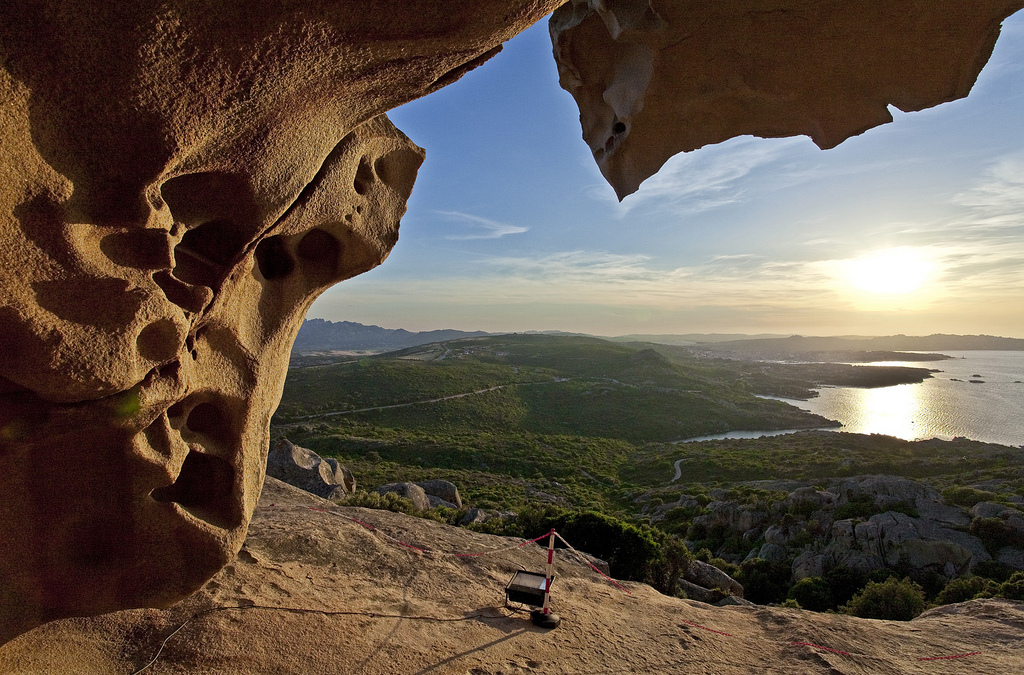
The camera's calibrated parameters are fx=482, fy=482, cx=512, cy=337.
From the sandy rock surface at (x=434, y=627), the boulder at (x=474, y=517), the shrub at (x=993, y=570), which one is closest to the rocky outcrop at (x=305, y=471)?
the boulder at (x=474, y=517)

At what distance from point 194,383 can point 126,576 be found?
196 cm

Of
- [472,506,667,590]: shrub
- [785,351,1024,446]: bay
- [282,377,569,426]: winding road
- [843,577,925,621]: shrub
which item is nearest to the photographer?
[843,577,925,621]: shrub

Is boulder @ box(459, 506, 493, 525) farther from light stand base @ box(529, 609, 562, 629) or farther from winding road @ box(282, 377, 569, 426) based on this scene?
winding road @ box(282, 377, 569, 426)

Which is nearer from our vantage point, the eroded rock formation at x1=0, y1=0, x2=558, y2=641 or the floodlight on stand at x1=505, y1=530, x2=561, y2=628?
the eroded rock formation at x1=0, y1=0, x2=558, y2=641

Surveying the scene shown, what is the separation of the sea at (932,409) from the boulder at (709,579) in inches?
1671

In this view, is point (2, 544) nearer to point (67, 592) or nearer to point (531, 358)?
point (67, 592)

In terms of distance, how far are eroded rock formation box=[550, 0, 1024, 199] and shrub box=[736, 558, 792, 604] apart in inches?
544

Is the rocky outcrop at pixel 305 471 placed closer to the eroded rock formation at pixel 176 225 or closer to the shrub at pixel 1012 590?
the eroded rock formation at pixel 176 225

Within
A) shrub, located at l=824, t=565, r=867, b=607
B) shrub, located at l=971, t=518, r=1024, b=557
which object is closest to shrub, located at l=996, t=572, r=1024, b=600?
shrub, located at l=824, t=565, r=867, b=607

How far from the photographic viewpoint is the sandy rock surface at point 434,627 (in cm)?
514

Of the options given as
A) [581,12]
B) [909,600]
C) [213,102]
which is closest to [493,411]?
[909,600]

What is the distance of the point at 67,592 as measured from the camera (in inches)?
166

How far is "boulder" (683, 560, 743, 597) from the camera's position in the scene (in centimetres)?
1418

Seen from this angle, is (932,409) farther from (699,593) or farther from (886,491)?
(699,593)
